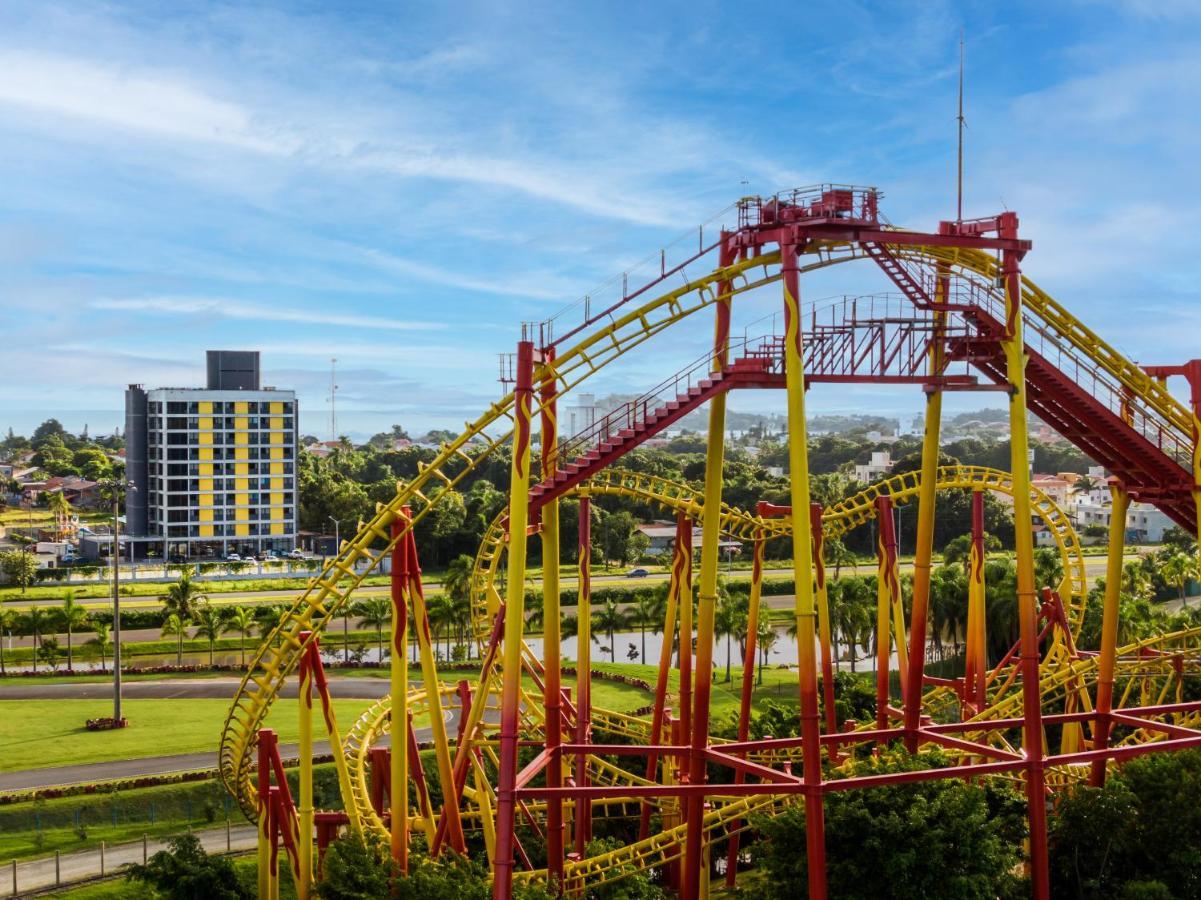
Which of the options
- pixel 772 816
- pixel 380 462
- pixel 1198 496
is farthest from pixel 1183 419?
pixel 380 462

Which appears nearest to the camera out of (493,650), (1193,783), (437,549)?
(1193,783)

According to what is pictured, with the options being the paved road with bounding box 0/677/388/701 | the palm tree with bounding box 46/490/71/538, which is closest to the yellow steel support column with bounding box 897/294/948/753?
the paved road with bounding box 0/677/388/701

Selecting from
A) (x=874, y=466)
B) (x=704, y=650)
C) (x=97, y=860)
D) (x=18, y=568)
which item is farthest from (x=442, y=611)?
(x=874, y=466)

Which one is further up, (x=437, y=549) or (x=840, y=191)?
(x=840, y=191)

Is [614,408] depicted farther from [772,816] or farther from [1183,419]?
[1183,419]

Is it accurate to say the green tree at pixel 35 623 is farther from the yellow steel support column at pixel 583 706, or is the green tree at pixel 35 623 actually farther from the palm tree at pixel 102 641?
the yellow steel support column at pixel 583 706

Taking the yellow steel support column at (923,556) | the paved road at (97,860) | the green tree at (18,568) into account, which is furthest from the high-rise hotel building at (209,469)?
the yellow steel support column at (923,556)
